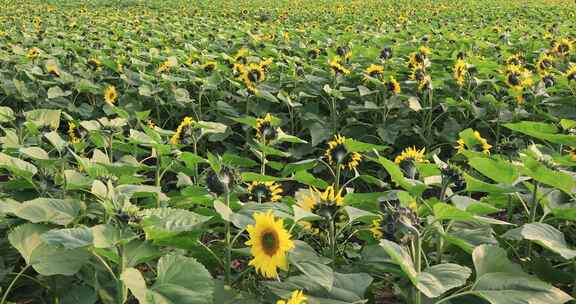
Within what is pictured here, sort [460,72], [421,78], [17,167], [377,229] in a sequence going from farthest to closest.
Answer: [460,72], [421,78], [17,167], [377,229]

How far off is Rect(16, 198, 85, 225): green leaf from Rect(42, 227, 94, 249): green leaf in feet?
0.68

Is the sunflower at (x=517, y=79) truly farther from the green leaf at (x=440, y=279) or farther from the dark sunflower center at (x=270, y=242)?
the dark sunflower center at (x=270, y=242)

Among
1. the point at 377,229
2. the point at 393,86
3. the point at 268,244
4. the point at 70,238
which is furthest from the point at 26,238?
the point at 393,86

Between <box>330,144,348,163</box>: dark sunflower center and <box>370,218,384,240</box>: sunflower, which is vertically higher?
<box>330,144,348,163</box>: dark sunflower center

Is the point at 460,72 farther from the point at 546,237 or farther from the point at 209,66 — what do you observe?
the point at 546,237

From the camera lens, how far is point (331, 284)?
1.55 metres

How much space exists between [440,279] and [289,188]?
2.86 m

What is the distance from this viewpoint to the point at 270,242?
5.49 ft

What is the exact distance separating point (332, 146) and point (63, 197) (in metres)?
1.06

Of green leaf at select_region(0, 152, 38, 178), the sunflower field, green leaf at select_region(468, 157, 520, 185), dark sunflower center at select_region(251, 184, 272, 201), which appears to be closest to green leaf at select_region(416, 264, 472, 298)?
the sunflower field

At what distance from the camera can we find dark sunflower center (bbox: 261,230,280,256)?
1665mm

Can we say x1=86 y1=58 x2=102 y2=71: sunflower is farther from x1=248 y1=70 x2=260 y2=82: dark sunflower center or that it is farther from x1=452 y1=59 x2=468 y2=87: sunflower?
x1=452 y1=59 x2=468 y2=87: sunflower

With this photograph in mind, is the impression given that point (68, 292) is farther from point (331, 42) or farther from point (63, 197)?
point (331, 42)

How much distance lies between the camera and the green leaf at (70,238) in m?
1.56
